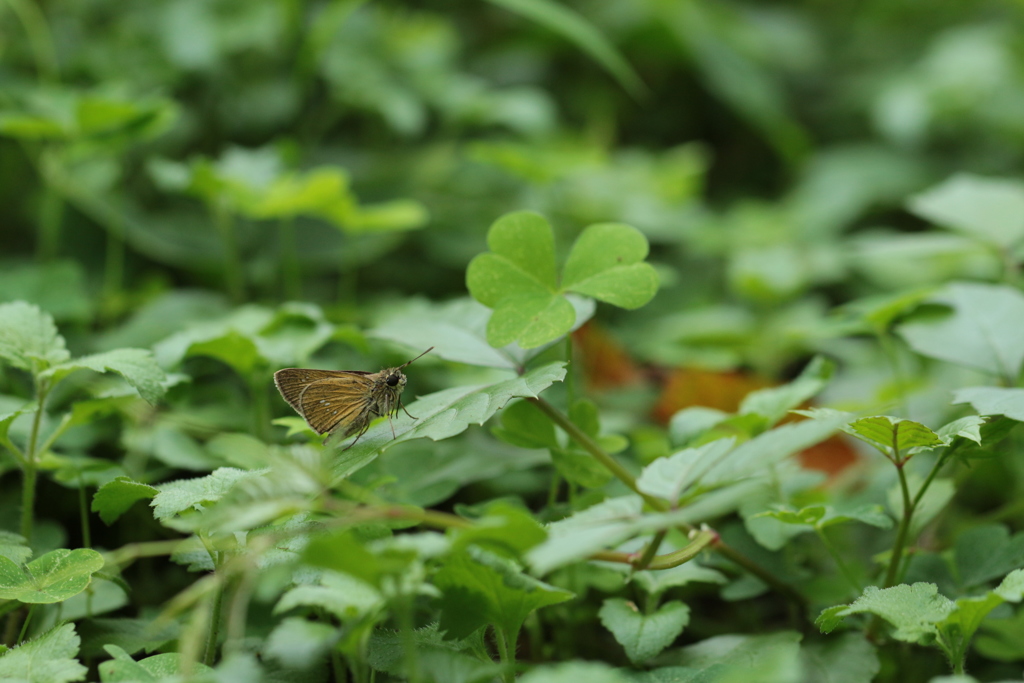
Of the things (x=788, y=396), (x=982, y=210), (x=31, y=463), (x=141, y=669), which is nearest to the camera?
(x=141, y=669)

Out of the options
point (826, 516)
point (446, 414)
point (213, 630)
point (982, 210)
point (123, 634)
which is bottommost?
point (123, 634)

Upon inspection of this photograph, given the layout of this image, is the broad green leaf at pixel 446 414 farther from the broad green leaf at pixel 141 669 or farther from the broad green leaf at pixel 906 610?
the broad green leaf at pixel 906 610

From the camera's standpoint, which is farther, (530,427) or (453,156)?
(453,156)

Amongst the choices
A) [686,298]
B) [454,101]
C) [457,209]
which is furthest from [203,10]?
[686,298]

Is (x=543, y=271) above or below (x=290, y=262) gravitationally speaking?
above

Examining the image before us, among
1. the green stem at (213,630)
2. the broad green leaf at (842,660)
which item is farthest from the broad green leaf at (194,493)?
the broad green leaf at (842,660)

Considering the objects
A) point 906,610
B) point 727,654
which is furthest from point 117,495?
point 906,610

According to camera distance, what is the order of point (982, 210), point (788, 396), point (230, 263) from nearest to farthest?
point (788, 396), point (982, 210), point (230, 263)

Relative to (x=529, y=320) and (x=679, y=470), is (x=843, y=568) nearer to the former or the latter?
(x=679, y=470)
